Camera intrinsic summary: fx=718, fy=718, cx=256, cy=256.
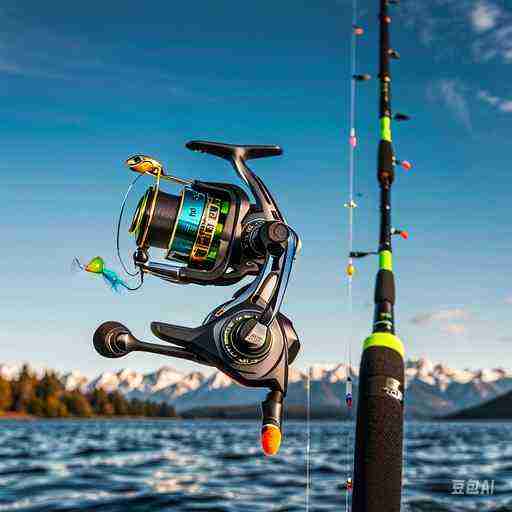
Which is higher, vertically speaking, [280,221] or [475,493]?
[280,221]

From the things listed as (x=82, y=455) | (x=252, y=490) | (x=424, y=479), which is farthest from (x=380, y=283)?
(x=82, y=455)

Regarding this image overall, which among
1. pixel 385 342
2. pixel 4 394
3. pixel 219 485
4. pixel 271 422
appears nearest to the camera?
pixel 271 422

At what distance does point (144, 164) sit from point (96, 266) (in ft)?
1.34

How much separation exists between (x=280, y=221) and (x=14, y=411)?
136474 mm

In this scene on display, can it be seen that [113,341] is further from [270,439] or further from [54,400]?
[54,400]

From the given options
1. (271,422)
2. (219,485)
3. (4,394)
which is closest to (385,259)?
(271,422)

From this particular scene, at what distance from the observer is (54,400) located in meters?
135

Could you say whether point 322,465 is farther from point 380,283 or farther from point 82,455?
→ point 380,283

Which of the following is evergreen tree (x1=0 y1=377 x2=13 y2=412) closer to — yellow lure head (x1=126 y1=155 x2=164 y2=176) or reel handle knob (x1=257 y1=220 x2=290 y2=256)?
yellow lure head (x1=126 y1=155 x2=164 y2=176)

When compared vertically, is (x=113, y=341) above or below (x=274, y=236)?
below

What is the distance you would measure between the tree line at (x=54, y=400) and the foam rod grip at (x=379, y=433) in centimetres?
13222

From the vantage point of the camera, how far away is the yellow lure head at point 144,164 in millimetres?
2574

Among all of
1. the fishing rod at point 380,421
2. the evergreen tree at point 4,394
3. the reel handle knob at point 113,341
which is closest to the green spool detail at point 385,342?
the fishing rod at point 380,421

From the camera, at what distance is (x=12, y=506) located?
47.0 ft
